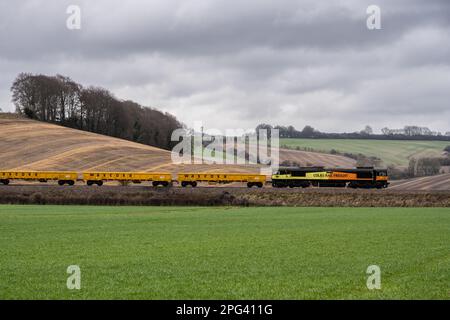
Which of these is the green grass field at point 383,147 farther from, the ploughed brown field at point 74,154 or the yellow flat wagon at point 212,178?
the yellow flat wagon at point 212,178

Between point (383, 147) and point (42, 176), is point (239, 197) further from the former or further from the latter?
point (383, 147)

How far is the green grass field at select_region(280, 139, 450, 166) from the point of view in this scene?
152000mm

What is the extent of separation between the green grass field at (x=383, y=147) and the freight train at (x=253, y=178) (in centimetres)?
6271

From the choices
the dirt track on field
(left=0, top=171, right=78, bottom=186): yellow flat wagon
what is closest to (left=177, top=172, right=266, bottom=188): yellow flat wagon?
the dirt track on field

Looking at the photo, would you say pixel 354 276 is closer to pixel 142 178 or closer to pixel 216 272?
pixel 216 272

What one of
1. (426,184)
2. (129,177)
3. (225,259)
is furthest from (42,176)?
(225,259)

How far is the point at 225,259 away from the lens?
24438mm

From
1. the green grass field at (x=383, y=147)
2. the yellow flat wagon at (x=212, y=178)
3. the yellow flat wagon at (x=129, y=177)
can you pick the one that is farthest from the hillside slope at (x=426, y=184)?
the yellow flat wagon at (x=129, y=177)

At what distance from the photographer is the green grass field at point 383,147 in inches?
5984

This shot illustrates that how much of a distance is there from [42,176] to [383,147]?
98955mm

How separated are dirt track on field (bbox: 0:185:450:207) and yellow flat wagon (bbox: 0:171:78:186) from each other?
13934 mm

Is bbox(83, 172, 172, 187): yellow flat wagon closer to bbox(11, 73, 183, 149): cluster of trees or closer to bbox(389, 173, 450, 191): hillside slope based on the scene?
bbox(389, 173, 450, 191): hillside slope
